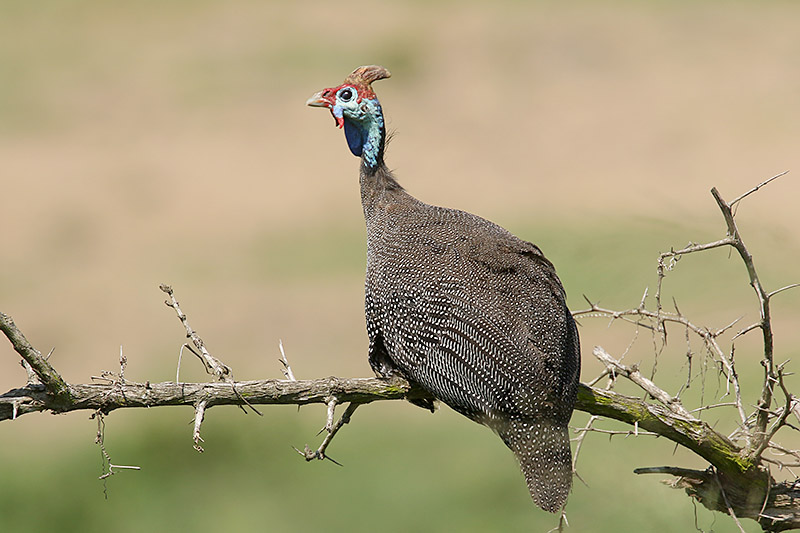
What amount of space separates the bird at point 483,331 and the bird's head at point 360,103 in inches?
27.7

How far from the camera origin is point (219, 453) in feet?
36.4

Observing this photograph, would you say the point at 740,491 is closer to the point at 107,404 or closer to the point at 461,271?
the point at 461,271

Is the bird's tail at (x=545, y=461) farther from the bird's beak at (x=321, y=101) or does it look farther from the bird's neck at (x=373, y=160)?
the bird's beak at (x=321, y=101)

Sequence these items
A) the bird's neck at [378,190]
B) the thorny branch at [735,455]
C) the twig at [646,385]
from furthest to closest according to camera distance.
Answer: the bird's neck at [378,190] < the twig at [646,385] < the thorny branch at [735,455]

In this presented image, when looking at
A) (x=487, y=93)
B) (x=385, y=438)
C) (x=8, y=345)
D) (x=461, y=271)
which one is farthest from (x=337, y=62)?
(x=461, y=271)

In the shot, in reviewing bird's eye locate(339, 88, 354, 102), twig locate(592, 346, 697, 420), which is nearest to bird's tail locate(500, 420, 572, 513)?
twig locate(592, 346, 697, 420)

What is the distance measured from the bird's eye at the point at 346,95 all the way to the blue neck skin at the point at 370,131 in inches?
3.1

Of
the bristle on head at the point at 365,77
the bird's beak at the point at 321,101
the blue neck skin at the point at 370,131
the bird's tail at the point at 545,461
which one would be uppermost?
the bristle on head at the point at 365,77

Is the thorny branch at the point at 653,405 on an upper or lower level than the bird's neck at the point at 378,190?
lower

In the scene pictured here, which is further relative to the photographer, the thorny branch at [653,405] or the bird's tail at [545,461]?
the bird's tail at [545,461]

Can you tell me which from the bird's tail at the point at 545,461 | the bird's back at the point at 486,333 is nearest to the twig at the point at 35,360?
the bird's back at the point at 486,333

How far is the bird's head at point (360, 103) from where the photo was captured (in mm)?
6164

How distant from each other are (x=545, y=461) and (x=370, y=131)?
226 centimetres

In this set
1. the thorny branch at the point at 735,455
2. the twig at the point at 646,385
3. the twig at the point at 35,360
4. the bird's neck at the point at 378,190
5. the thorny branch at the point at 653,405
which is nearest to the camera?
the twig at the point at 35,360
